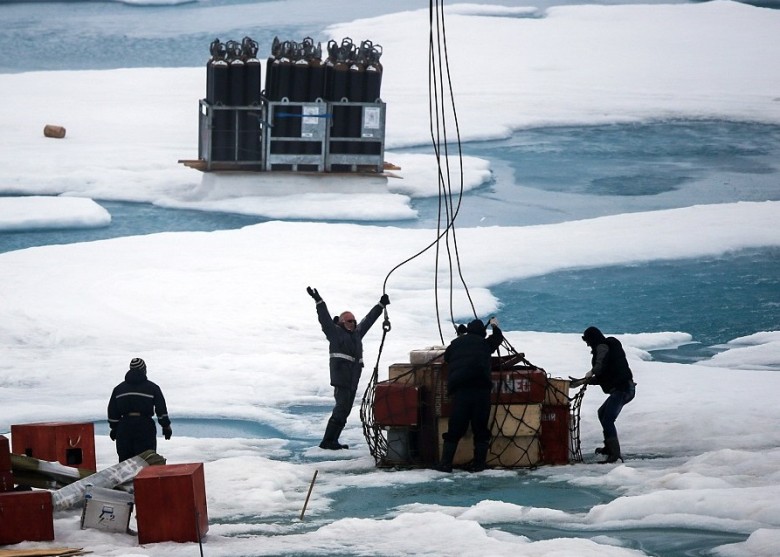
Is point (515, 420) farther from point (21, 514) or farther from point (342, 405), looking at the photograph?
point (21, 514)

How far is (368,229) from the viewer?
20094mm

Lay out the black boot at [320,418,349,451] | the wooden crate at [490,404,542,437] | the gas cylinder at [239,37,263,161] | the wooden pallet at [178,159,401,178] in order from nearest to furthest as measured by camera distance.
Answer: the wooden crate at [490,404,542,437] → the black boot at [320,418,349,451] → the gas cylinder at [239,37,263,161] → the wooden pallet at [178,159,401,178]

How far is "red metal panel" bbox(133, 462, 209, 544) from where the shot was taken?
7.71 metres

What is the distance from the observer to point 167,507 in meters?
7.74

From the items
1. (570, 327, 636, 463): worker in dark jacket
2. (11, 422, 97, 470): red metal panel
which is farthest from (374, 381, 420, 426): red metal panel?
(11, 422, 97, 470): red metal panel

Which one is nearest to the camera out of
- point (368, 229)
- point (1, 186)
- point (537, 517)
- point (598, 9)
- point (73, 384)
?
point (537, 517)

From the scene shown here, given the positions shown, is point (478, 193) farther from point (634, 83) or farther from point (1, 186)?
point (634, 83)

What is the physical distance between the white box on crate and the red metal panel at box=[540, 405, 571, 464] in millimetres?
3382

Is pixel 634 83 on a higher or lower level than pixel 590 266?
higher

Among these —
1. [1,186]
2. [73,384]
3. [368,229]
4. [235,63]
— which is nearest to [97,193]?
[1,186]

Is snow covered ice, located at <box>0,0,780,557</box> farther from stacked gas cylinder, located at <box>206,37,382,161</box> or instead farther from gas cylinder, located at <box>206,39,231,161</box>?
stacked gas cylinder, located at <box>206,37,382,161</box>

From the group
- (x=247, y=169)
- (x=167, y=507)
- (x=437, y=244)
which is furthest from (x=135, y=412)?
(x=247, y=169)

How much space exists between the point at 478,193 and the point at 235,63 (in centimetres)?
501

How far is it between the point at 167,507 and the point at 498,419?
3117 mm
